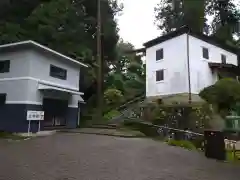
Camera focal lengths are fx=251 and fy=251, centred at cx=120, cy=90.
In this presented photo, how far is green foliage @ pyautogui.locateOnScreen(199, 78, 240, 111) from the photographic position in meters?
17.5

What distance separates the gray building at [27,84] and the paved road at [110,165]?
270 inches

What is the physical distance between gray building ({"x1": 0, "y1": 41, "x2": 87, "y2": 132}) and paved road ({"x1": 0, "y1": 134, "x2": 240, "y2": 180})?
6859 millimetres

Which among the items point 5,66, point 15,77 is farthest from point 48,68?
point 5,66

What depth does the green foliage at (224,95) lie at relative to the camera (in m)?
17.5

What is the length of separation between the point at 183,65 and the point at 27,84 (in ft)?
43.7

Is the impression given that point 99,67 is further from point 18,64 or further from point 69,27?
point 18,64

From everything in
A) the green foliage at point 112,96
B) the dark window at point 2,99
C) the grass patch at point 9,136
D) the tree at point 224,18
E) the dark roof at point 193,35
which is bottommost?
the grass patch at point 9,136

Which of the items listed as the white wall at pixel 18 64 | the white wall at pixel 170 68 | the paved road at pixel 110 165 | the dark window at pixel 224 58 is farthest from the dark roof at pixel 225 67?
the white wall at pixel 18 64

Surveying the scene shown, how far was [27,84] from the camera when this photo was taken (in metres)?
15.6

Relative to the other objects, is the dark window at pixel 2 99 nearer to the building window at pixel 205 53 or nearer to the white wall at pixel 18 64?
the white wall at pixel 18 64

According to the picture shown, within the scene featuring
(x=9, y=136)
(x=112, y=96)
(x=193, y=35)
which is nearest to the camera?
(x=9, y=136)

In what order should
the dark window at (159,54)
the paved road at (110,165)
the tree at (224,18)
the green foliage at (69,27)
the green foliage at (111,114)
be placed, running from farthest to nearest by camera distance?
1. the tree at (224,18)
2. the dark window at (159,54)
3. the green foliage at (111,114)
4. the green foliage at (69,27)
5. the paved road at (110,165)

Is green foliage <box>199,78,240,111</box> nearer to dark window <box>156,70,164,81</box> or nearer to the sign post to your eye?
dark window <box>156,70,164,81</box>

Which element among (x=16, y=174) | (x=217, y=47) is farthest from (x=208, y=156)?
(x=217, y=47)
